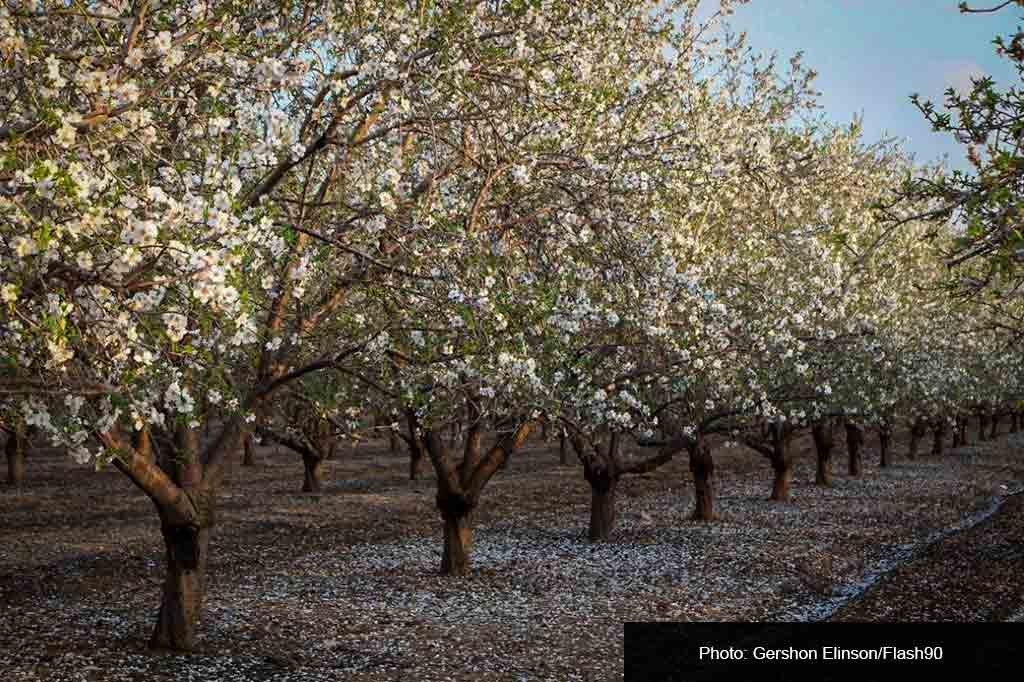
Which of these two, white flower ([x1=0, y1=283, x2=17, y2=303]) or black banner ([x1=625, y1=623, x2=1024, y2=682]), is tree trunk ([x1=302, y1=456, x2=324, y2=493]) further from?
white flower ([x1=0, y1=283, x2=17, y2=303])

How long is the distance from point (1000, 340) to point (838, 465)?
972cm

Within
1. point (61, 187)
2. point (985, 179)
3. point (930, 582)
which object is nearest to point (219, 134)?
point (61, 187)

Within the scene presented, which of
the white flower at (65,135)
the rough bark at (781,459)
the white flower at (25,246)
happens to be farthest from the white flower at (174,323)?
the rough bark at (781,459)

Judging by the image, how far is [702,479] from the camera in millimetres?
29766

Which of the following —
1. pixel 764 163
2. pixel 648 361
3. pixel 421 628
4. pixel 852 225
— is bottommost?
pixel 421 628

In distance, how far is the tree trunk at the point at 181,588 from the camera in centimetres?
1461

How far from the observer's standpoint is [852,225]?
110 ft

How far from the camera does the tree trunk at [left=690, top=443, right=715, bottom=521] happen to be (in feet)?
96.6

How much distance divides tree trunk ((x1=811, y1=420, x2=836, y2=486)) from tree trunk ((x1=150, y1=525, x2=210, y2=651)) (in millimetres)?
27426

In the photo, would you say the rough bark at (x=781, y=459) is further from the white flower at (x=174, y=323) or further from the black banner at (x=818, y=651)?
the white flower at (x=174, y=323)

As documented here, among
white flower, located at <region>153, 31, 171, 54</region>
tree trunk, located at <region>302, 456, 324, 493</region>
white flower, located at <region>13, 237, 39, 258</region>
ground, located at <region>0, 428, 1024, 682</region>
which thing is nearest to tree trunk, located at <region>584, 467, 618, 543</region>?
ground, located at <region>0, 428, 1024, 682</region>

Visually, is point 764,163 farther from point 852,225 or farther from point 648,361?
point 852,225

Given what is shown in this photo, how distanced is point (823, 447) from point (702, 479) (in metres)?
12.0

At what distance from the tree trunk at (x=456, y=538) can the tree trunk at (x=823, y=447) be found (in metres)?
19.9
